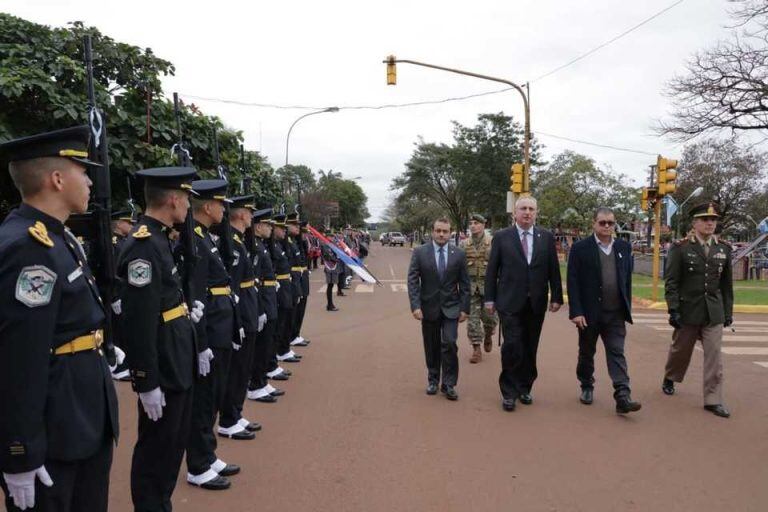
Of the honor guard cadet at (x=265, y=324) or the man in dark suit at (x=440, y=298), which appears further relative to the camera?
the man in dark suit at (x=440, y=298)

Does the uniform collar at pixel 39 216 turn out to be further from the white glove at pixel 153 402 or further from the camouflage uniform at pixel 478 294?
the camouflage uniform at pixel 478 294

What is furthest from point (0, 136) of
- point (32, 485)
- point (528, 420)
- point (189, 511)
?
point (528, 420)

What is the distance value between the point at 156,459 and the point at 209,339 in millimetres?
1125

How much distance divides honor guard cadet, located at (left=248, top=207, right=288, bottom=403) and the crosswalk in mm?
6714

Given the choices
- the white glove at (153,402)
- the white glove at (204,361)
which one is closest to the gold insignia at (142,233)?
the white glove at (153,402)

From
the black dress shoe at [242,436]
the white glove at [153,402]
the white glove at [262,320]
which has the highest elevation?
the white glove at [262,320]

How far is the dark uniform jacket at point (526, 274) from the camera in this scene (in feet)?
20.2

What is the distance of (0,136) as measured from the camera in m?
5.94

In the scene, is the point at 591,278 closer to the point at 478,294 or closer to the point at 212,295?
the point at 478,294

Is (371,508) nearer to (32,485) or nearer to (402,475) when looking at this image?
(402,475)

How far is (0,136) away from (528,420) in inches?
233

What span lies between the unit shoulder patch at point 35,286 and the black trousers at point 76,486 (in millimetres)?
654

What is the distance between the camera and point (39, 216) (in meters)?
2.33

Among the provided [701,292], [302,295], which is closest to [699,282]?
[701,292]
